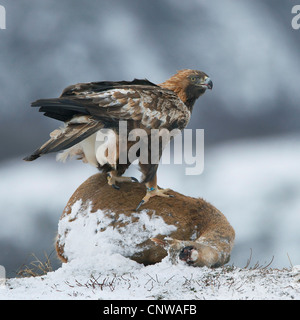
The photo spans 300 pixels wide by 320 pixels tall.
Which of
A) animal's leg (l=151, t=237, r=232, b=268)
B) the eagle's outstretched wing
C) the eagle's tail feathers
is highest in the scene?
the eagle's outstretched wing

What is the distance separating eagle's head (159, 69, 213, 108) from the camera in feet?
31.2

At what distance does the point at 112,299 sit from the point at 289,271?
8.76 feet

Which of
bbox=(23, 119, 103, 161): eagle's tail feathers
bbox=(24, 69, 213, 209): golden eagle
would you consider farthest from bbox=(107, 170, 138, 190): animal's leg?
bbox=(23, 119, 103, 161): eagle's tail feathers

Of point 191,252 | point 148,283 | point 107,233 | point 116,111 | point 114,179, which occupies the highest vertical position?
point 116,111

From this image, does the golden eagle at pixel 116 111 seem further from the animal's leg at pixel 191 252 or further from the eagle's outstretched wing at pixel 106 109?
the animal's leg at pixel 191 252

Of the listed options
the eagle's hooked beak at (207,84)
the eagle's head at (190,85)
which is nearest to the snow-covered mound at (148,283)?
the eagle's head at (190,85)

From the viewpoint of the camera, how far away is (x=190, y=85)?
9523 millimetres

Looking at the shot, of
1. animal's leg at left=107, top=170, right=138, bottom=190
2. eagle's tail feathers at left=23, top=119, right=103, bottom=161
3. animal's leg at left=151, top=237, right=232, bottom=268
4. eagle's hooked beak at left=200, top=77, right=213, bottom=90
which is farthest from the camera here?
eagle's hooked beak at left=200, top=77, right=213, bottom=90

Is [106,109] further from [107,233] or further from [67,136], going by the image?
[107,233]

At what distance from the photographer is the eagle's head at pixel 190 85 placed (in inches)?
374

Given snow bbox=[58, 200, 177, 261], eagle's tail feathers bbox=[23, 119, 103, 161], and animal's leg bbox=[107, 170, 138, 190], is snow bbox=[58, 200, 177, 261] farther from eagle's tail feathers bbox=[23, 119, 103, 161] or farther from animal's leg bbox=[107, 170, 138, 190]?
eagle's tail feathers bbox=[23, 119, 103, 161]

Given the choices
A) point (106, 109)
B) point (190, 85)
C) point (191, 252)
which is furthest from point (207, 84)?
point (191, 252)

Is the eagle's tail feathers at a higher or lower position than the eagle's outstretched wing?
lower

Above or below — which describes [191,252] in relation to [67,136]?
below
